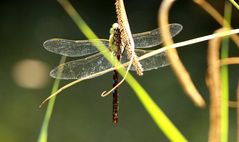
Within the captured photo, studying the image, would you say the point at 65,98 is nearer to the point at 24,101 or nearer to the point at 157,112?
the point at 24,101

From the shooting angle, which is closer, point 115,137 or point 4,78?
point 115,137

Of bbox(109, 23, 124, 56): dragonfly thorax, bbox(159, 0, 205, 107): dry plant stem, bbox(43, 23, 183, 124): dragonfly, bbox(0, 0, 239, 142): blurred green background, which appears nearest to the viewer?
bbox(159, 0, 205, 107): dry plant stem

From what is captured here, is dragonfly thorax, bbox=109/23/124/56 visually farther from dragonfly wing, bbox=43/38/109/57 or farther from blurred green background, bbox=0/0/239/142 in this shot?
blurred green background, bbox=0/0/239/142

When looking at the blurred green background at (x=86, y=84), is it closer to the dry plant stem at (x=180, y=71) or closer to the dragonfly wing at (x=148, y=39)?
the dragonfly wing at (x=148, y=39)

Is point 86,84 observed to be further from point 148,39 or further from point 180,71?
point 180,71

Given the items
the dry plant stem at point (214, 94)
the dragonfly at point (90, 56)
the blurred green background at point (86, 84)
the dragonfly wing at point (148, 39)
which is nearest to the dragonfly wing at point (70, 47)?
the dragonfly at point (90, 56)

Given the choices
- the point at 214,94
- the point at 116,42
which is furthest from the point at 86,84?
the point at 214,94

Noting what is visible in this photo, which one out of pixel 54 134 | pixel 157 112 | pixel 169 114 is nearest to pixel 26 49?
pixel 54 134

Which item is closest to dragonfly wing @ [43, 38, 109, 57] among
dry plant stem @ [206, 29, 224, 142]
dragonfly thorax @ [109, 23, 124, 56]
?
dragonfly thorax @ [109, 23, 124, 56]

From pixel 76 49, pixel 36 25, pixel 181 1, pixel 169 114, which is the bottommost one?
pixel 169 114
